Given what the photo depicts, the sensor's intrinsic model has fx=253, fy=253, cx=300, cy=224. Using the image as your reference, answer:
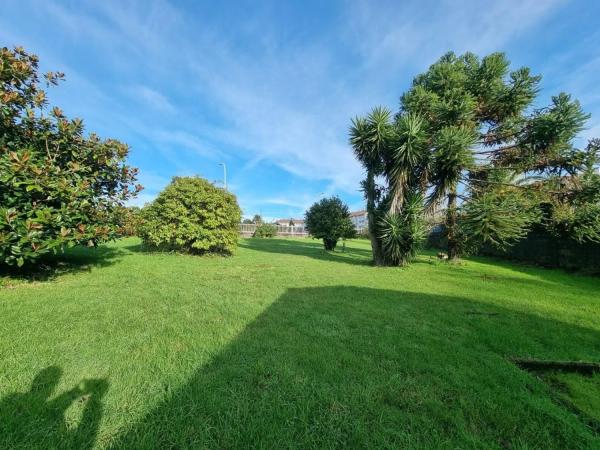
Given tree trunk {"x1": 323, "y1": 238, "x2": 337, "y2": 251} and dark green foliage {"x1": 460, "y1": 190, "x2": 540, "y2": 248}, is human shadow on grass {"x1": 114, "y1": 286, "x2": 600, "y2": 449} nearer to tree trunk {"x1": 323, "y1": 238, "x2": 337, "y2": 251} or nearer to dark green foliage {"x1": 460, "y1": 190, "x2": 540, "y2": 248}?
dark green foliage {"x1": 460, "y1": 190, "x2": 540, "y2": 248}

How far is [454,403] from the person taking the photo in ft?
6.65

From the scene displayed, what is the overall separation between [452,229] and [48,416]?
492 inches

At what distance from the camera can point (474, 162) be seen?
941 cm

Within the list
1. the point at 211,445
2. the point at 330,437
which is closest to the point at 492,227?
the point at 330,437

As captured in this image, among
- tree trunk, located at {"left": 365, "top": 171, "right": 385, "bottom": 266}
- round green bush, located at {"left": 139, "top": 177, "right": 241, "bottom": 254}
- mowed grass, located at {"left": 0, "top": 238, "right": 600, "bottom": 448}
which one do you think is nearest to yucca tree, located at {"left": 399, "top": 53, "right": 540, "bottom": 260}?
tree trunk, located at {"left": 365, "top": 171, "right": 385, "bottom": 266}

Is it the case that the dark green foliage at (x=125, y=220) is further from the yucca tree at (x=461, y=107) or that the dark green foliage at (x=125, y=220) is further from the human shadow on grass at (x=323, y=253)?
the yucca tree at (x=461, y=107)

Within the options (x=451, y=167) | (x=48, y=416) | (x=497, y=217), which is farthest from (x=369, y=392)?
(x=451, y=167)

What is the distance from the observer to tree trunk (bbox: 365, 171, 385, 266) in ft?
33.7

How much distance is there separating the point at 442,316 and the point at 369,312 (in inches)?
46.9

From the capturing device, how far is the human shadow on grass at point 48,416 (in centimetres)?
152

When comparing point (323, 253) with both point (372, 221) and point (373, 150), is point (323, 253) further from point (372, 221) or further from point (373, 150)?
point (373, 150)

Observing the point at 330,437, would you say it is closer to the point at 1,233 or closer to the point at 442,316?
the point at 442,316

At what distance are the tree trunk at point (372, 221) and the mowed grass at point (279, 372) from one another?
5411 mm

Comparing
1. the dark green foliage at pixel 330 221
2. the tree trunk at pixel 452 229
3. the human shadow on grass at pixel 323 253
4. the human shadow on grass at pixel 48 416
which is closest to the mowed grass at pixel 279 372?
the human shadow on grass at pixel 48 416
